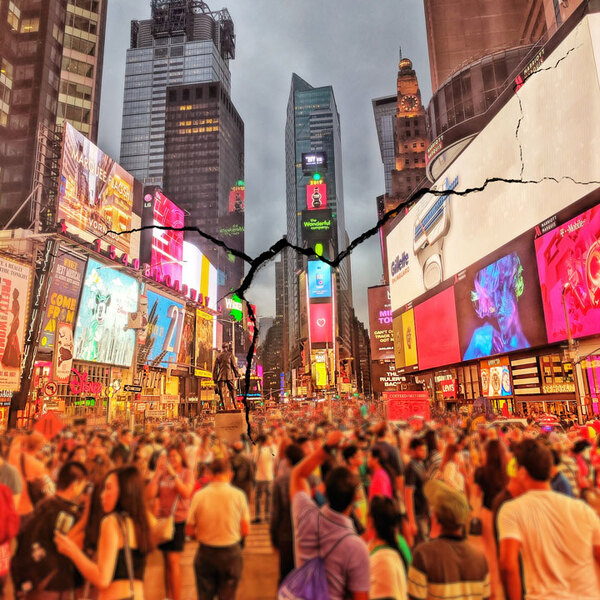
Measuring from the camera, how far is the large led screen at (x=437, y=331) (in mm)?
45000

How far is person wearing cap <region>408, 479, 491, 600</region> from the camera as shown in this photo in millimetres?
3268

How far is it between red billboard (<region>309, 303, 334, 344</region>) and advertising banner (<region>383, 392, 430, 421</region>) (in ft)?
336

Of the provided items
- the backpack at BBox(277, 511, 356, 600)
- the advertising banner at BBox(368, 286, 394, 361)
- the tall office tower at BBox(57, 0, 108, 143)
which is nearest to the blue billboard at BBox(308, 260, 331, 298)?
the advertising banner at BBox(368, 286, 394, 361)

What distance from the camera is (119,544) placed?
10.8ft

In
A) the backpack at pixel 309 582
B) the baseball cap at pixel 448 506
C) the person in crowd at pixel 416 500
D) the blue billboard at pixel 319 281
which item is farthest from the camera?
the blue billboard at pixel 319 281

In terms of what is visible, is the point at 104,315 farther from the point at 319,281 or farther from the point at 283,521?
the point at 319,281

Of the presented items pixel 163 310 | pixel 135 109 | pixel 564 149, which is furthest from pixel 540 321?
pixel 135 109

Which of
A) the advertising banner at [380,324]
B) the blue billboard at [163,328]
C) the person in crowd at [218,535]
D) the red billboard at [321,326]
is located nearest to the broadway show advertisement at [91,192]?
the blue billboard at [163,328]

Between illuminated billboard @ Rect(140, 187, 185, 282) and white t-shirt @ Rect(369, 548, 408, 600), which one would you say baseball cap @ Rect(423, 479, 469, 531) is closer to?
white t-shirt @ Rect(369, 548, 408, 600)

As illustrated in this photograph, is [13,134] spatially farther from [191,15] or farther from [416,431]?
[191,15]

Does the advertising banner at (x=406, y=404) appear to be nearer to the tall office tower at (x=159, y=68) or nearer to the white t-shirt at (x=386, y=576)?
the white t-shirt at (x=386, y=576)

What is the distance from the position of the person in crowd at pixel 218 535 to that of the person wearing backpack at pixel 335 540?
1.49ft

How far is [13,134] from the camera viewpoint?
5600cm

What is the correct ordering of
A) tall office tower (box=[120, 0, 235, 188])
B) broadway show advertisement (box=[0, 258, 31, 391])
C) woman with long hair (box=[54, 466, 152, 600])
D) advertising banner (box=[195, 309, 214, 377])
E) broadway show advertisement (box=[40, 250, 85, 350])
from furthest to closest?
tall office tower (box=[120, 0, 235, 188]), advertising banner (box=[195, 309, 214, 377]), broadway show advertisement (box=[40, 250, 85, 350]), broadway show advertisement (box=[0, 258, 31, 391]), woman with long hair (box=[54, 466, 152, 600])
